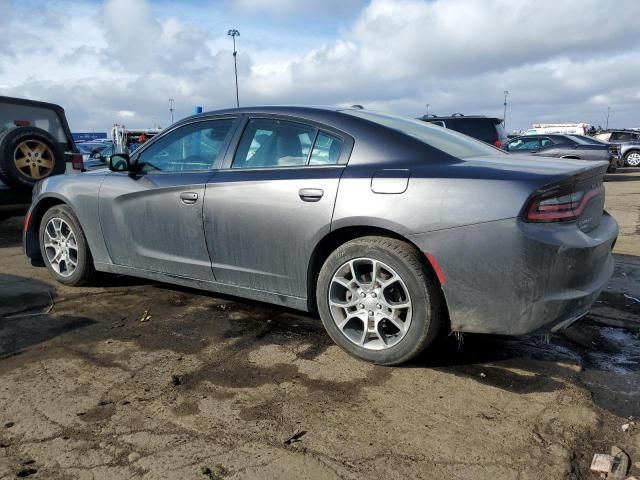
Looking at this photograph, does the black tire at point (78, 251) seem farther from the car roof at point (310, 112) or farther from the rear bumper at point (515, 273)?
the rear bumper at point (515, 273)

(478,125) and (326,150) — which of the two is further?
(478,125)

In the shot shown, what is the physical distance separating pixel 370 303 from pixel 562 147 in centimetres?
1427

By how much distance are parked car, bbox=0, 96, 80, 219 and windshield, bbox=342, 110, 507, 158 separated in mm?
4793

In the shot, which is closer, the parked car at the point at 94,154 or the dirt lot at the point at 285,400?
the dirt lot at the point at 285,400

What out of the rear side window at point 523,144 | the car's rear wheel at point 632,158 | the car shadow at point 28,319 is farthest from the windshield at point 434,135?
the car's rear wheel at point 632,158

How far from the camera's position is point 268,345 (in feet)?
11.2

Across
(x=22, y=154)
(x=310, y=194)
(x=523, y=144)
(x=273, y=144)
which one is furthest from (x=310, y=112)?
(x=523, y=144)

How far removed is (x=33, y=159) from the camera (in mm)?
6629

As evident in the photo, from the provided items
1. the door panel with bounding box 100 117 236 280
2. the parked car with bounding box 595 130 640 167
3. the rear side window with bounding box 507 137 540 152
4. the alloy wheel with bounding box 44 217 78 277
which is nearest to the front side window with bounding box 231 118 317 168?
the door panel with bounding box 100 117 236 280

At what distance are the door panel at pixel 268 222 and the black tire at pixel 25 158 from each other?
4006 mm

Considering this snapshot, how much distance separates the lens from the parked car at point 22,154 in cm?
635

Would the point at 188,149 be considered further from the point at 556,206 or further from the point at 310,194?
the point at 556,206

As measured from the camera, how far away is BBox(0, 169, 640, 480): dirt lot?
7.20 feet

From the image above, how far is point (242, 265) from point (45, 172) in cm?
451
